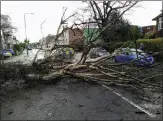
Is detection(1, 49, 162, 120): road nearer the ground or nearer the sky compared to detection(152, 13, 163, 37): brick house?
nearer the ground

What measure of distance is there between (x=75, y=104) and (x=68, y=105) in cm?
21

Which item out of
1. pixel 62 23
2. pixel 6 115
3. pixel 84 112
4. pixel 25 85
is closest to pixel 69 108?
pixel 84 112

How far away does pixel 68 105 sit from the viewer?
4352 mm

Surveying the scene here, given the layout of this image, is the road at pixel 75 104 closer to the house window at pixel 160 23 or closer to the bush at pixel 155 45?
the bush at pixel 155 45

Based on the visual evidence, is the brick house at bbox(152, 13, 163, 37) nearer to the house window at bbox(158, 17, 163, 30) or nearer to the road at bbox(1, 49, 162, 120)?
the house window at bbox(158, 17, 163, 30)

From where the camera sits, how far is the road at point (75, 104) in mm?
3670

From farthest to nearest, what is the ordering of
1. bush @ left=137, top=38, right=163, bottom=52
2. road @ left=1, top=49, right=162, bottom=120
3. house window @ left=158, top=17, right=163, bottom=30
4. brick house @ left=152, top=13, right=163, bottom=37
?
house window @ left=158, top=17, right=163, bottom=30 → brick house @ left=152, top=13, right=163, bottom=37 → bush @ left=137, top=38, right=163, bottom=52 → road @ left=1, top=49, right=162, bottom=120

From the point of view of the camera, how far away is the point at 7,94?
548 centimetres

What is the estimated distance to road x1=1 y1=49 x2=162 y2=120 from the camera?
3.67 m

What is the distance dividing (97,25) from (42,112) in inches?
224

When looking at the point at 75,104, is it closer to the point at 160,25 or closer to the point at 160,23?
the point at 160,25

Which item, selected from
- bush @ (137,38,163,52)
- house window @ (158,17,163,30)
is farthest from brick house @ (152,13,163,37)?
bush @ (137,38,163,52)

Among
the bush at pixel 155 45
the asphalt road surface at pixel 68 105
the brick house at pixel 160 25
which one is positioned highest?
the brick house at pixel 160 25

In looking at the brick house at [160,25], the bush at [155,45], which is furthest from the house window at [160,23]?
the bush at [155,45]
